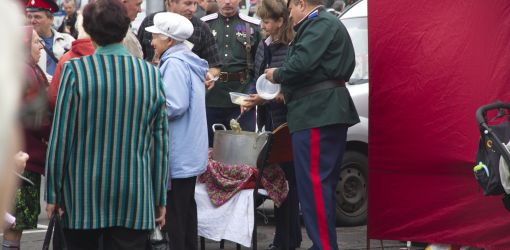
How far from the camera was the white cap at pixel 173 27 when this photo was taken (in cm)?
640

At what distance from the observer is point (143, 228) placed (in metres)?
4.96

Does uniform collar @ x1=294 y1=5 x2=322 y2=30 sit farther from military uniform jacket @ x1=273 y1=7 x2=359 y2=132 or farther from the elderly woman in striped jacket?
the elderly woman in striped jacket

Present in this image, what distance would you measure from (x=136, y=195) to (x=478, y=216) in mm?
2743

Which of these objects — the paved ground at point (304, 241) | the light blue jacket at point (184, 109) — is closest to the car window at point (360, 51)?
the paved ground at point (304, 241)

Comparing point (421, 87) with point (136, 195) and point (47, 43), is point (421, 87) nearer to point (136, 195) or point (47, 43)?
point (136, 195)

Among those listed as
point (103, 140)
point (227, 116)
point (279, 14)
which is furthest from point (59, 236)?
point (227, 116)

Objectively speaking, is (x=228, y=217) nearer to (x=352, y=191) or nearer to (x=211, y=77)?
(x=211, y=77)

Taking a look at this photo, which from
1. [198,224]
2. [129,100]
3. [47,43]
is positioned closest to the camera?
[129,100]

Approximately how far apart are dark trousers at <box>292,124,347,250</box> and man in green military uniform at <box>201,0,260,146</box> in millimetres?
2258

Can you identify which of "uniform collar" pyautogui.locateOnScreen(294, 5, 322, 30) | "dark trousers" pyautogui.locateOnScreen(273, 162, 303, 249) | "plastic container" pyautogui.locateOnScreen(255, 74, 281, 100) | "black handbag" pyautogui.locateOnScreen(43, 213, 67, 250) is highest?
"uniform collar" pyautogui.locateOnScreen(294, 5, 322, 30)

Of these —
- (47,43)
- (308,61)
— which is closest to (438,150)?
(308,61)

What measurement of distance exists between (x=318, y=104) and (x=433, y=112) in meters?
0.80

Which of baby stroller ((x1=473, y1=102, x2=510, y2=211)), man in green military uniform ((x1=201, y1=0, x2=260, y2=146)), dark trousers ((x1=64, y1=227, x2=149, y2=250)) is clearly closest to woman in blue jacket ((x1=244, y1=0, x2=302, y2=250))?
man in green military uniform ((x1=201, y1=0, x2=260, y2=146))

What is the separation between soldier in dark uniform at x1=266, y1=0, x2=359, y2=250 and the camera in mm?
6602
